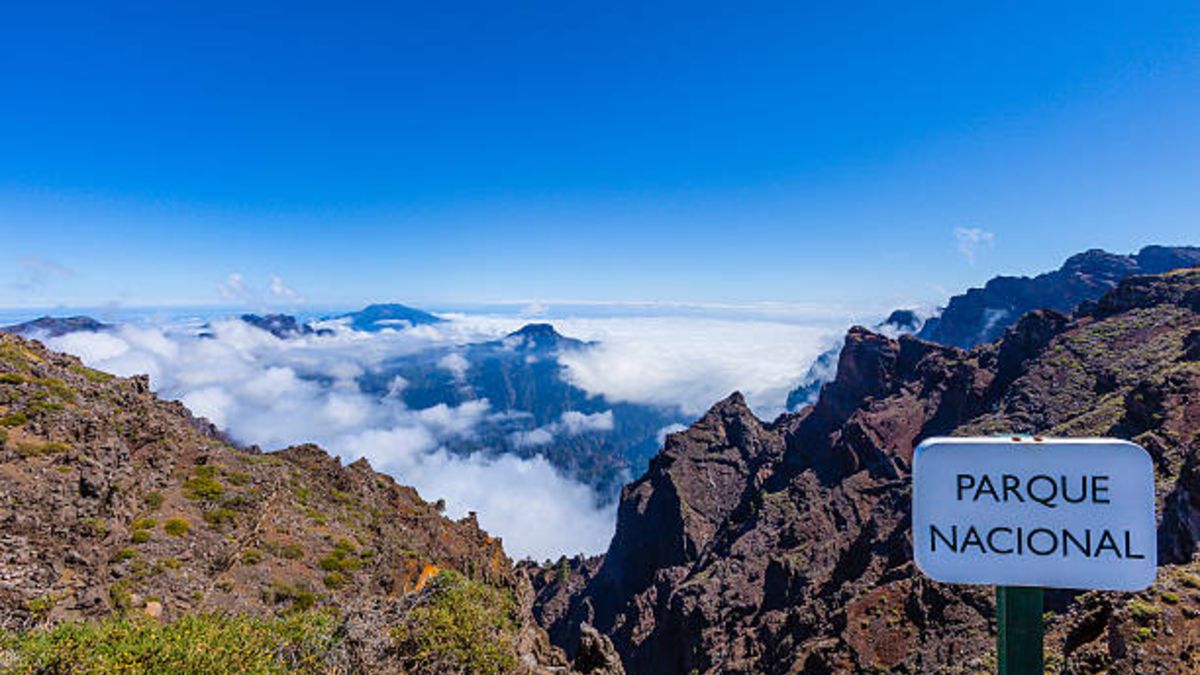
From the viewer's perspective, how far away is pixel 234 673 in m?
8.19

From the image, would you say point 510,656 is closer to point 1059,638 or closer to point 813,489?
point 1059,638

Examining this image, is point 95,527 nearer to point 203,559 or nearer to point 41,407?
point 203,559

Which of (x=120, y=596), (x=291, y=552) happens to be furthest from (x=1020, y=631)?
(x=291, y=552)

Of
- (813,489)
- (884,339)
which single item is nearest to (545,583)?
(813,489)

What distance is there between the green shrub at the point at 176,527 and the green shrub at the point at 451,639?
17087 millimetres

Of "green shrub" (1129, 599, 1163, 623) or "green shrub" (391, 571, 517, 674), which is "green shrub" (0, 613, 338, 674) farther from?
"green shrub" (1129, 599, 1163, 623)

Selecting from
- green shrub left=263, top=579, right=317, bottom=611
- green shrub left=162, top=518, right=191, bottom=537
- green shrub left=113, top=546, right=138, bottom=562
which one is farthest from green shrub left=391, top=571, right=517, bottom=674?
green shrub left=162, top=518, right=191, bottom=537

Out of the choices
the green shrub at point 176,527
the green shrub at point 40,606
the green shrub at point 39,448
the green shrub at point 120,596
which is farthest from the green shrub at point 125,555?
the green shrub at point 40,606

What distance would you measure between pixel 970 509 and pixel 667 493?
114 metres

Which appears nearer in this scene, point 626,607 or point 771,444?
point 626,607

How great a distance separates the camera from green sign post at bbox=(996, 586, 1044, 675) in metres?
3.77

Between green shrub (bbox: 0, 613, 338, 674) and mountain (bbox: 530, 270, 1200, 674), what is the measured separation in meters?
21.4

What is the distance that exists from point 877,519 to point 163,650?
66.6m

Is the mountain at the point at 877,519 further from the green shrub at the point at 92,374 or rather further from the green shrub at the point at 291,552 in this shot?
the green shrub at the point at 92,374
